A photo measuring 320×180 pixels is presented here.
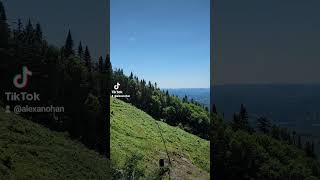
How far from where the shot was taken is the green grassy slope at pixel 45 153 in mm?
18531

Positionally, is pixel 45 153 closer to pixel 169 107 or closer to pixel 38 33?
pixel 38 33

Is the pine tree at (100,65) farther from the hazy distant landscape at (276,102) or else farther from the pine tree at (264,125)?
the pine tree at (264,125)

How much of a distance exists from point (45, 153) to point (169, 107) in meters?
7.52

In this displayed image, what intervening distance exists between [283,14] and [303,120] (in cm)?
473

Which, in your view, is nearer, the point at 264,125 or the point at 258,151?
the point at 258,151

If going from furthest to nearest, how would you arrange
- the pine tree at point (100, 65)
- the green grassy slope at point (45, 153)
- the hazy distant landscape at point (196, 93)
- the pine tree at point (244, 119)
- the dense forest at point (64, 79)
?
the pine tree at point (244, 119), the hazy distant landscape at point (196, 93), the pine tree at point (100, 65), the dense forest at point (64, 79), the green grassy slope at point (45, 153)

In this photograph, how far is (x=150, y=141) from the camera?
2328cm

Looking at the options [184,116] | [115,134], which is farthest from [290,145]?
[115,134]

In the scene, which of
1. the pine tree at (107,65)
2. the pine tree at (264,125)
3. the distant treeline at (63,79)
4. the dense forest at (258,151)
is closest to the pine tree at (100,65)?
the distant treeline at (63,79)

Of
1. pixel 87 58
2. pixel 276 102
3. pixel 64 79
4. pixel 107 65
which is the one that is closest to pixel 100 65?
pixel 107 65

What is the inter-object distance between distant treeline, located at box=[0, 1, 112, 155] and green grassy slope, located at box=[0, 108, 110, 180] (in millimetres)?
363

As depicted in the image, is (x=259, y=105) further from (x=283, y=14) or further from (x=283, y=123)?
(x=283, y=14)

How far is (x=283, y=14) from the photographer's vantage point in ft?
72.5

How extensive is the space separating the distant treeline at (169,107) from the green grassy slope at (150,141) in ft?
1.27
